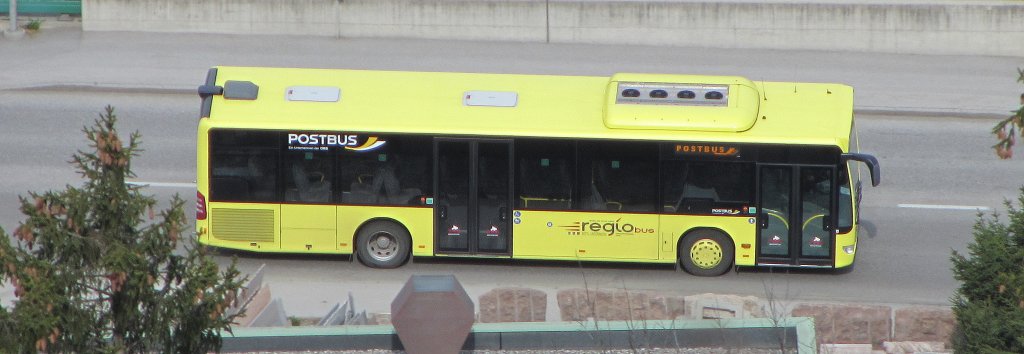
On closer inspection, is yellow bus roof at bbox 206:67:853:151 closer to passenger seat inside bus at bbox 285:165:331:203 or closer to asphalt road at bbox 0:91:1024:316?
passenger seat inside bus at bbox 285:165:331:203

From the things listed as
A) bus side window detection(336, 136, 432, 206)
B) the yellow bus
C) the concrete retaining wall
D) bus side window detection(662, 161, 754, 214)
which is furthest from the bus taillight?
the concrete retaining wall

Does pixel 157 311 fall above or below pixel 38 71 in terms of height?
below

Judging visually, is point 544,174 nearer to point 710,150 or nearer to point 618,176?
point 618,176

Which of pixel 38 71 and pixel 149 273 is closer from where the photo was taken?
pixel 149 273

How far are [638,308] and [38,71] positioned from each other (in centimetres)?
1685

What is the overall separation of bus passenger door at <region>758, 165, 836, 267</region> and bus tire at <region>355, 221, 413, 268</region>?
4.43 meters

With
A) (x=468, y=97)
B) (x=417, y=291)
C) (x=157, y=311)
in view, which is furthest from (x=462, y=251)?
(x=157, y=311)

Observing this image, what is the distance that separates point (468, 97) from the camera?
16.9 meters

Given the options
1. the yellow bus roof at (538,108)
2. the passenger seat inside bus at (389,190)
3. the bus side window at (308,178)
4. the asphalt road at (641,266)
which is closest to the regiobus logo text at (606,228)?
the asphalt road at (641,266)

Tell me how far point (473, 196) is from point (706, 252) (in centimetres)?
296

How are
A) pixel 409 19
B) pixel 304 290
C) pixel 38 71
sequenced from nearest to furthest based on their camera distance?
pixel 304 290 < pixel 38 71 < pixel 409 19

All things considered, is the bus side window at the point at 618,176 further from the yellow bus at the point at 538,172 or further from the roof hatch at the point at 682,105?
the roof hatch at the point at 682,105

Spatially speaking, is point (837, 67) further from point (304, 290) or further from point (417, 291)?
point (417, 291)

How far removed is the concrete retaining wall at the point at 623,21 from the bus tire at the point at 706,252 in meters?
12.7
